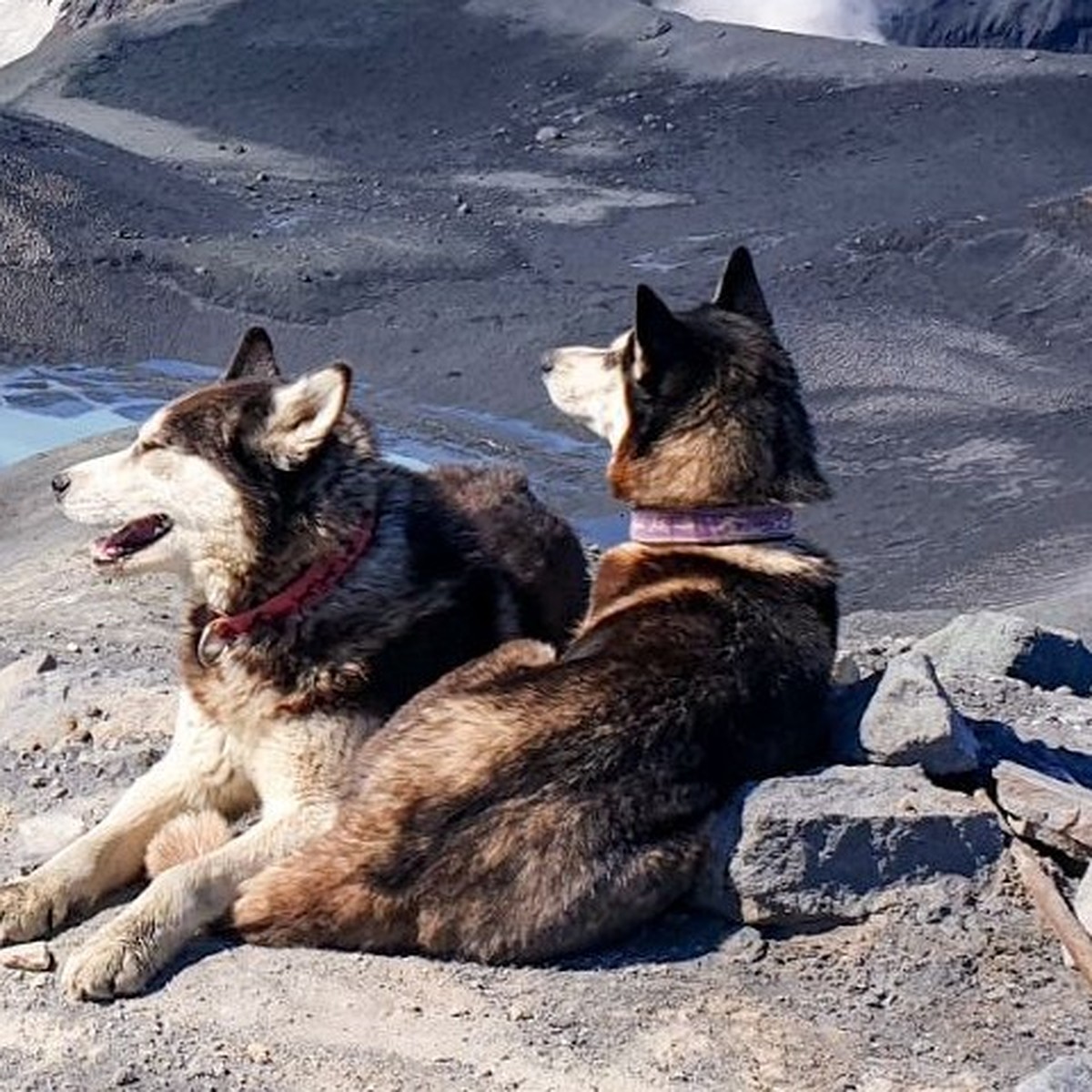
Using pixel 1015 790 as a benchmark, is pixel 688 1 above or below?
below

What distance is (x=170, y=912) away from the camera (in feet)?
16.8

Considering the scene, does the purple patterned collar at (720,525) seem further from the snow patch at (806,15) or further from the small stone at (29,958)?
the snow patch at (806,15)

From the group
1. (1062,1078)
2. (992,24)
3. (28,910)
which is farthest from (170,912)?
(992,24)

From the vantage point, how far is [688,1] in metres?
41.9

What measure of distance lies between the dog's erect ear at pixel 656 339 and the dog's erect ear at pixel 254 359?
4.03 ft

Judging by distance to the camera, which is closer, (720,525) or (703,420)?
(720,525)

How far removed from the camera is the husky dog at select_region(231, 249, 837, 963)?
5.00m

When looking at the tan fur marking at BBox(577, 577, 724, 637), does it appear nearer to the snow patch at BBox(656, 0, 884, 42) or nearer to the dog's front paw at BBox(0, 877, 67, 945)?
the dog's front paw at BBox(0, 877, 67, 945)

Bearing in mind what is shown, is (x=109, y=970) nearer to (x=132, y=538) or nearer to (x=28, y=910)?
(x=28, y=910)

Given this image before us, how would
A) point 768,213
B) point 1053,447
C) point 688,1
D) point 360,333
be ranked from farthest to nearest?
point 688,1, point 768,213, point 360,333, point 1053,447

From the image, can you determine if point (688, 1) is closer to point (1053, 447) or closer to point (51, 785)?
point (1053, 447)

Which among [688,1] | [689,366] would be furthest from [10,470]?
[688,1]

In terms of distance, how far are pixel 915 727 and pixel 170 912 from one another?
1.97 m

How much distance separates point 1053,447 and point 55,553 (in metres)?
10.0
